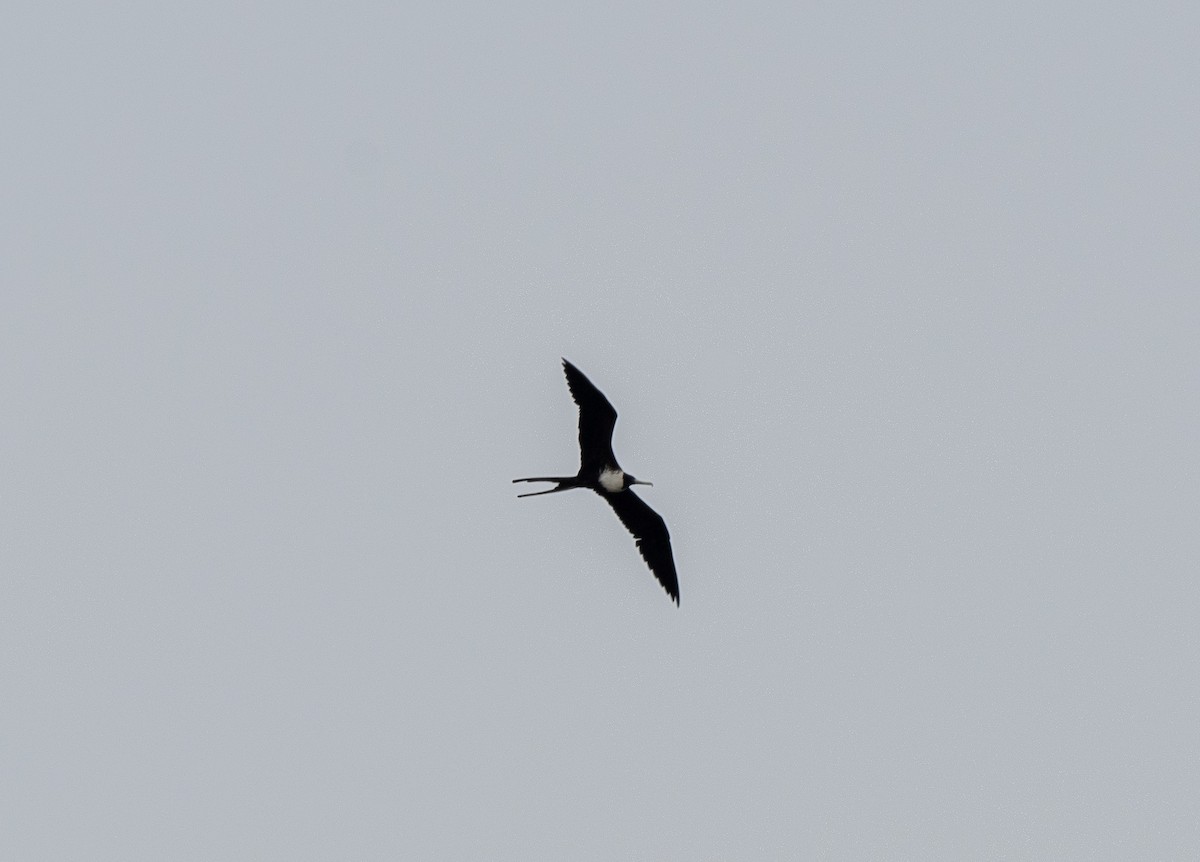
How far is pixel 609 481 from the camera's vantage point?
86.1 feet

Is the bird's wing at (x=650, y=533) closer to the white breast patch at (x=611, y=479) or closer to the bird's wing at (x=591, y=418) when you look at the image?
the white breast patch at (x=611, y=479)

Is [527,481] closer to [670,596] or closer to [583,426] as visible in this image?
[583,426]

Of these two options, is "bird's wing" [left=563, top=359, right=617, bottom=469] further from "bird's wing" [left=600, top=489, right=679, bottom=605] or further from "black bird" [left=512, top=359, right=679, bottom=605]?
"bird's wing" [left=600, top=489, right=679, bottom=605]

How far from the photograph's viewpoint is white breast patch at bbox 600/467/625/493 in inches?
1029

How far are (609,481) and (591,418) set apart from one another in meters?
1.09

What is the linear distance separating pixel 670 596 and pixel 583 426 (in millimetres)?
3374

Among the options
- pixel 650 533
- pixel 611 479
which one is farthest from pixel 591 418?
pixel 650 533

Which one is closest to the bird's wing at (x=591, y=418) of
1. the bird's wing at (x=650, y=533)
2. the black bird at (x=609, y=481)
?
the black bird at (x=609, y=481)

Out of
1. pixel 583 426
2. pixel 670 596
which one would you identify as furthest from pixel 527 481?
pixel 670 596

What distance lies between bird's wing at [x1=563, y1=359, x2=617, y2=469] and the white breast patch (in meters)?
0.20

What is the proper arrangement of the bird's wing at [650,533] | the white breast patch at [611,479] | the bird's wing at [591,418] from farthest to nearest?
the bird's wing at [650,533] → the white breast patch at [611,479] → the bird's wing at [591,418]

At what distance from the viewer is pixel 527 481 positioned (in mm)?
24547

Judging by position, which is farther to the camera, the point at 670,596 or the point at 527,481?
the point at 670,596

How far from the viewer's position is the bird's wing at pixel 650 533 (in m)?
26.9
